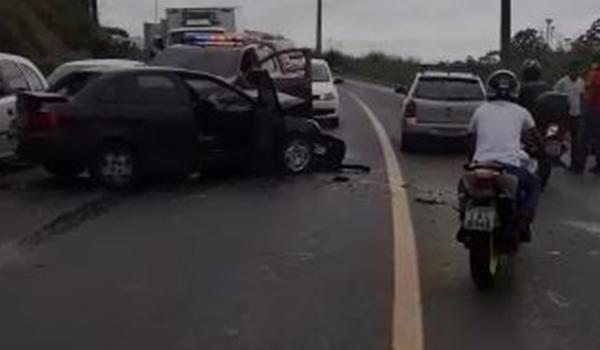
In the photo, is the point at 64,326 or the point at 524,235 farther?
the point at 524,235

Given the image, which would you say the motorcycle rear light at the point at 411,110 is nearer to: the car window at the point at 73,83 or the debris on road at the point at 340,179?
the debris on road at the point at 340,179

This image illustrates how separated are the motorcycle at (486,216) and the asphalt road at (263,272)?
22 cm

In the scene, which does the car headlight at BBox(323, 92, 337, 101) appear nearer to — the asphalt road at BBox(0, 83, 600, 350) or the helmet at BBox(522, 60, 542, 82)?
the helmet at BBox(522, 60, 542, 82)

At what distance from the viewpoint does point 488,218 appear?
389 inches

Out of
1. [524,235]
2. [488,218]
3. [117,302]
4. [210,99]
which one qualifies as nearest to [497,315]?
[488,218]

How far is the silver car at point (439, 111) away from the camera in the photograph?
23766mm

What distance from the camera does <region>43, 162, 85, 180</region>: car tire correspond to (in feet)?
55.9

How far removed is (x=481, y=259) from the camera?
9.95 m

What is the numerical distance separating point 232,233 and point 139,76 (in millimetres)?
4737

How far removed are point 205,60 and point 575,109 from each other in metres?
6.45

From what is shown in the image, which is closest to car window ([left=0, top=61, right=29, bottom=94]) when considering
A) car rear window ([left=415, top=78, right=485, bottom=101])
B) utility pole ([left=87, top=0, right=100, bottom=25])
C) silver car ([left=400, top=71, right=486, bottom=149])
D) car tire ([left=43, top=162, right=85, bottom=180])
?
car tire ([left=43, top=162, right=85, bottom=180])

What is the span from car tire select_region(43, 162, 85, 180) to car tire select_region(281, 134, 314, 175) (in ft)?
8.87

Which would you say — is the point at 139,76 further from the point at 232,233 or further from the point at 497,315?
the point at 497,315

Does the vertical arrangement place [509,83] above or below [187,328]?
above
